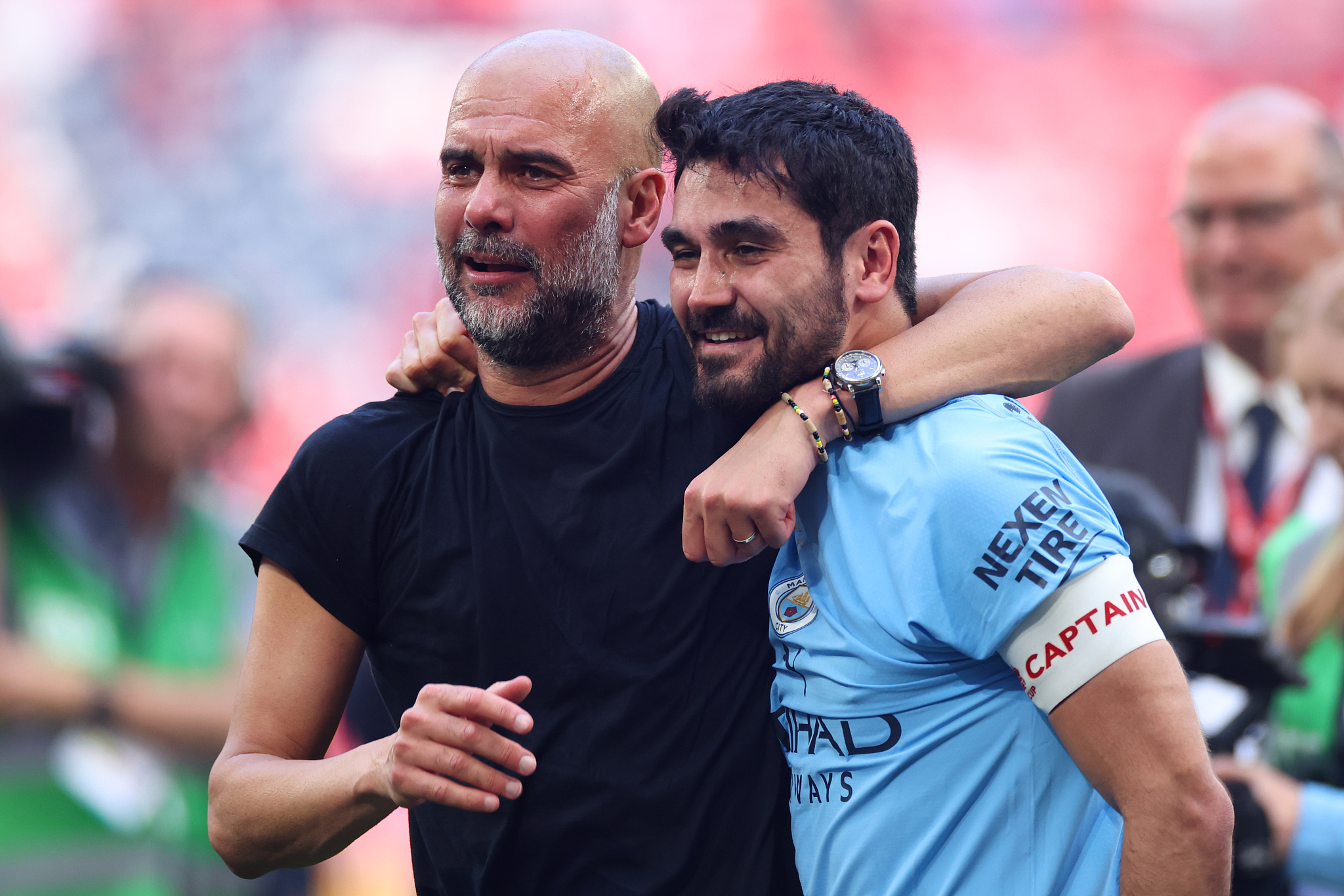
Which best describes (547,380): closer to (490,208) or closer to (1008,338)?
(490,208)

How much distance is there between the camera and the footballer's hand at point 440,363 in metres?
1.91

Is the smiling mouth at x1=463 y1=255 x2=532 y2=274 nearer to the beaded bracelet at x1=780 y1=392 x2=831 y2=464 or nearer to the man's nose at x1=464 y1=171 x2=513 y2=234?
the man's nose at x1=464 y1=171 x2=513 y2=234

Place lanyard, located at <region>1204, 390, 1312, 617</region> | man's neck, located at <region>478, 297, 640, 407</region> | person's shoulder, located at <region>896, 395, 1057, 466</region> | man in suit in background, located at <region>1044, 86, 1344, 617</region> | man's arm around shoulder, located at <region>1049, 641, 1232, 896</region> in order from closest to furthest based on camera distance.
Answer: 1. man's arm around shoulder, located at <region>1049, 641, 1232, 896</region>
2. person's shoulder, located at <region>896, 395, 1057, 466</region>
3. man's neck, located at <region>478, 297, 640, 407</region>
4. lanyard, located at <region>1204, 390, 1312, 617</region>
5. man in suit in background, located at <region>1044, 86, 1344, 617</region>

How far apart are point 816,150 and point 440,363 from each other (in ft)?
2.22

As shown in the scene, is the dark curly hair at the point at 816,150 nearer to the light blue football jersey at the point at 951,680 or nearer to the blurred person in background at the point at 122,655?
the light blue football jersey at the point at 951,680

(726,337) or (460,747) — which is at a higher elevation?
(726,337)

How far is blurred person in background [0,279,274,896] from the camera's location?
187 inches

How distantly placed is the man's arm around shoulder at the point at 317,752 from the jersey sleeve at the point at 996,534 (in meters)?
0.50

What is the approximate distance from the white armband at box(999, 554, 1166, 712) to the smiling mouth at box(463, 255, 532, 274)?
861mm

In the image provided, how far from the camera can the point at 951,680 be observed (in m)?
1.49

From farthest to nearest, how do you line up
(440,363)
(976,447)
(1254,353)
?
(1254,353)
(440,363)
(976,447)

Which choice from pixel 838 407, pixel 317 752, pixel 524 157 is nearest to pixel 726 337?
pixel 838 407

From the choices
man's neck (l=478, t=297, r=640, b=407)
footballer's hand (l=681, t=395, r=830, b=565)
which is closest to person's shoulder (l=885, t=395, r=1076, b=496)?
footballer's hand (l=681, t=395, r=830, b=565)

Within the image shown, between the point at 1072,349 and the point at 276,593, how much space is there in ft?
3.80
